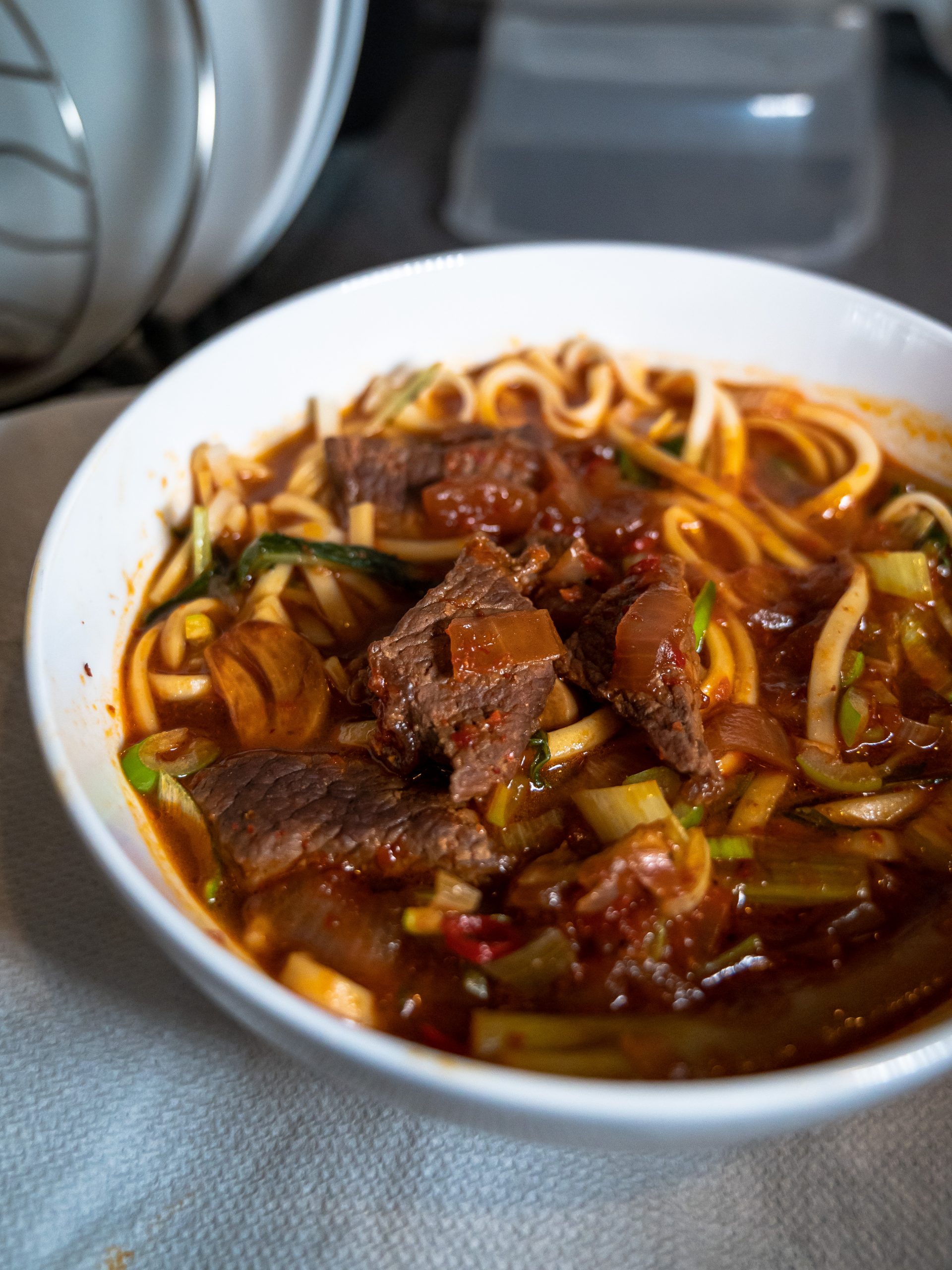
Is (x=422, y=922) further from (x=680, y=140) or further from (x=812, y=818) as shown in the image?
(x=680, y=140)

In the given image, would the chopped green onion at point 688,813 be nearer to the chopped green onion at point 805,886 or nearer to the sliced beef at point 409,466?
the chopped green onion at point 805,886

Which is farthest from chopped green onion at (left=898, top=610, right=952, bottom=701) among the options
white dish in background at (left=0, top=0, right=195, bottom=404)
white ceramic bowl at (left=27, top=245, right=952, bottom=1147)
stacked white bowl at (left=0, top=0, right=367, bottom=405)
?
white dish in background at (left=0, top=0, right=195, bottom=404)

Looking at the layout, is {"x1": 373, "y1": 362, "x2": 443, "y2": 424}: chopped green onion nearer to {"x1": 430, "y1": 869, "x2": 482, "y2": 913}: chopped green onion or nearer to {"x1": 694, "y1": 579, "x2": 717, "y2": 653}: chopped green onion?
{"x1": 694, "y1": 579, "x2": 717, "y2": 653}: chopped green onion

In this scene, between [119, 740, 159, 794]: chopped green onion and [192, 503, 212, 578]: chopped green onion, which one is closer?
[119, 740, 159, 794]: chopped green onion

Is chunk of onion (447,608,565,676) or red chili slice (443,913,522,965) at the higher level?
chunk of onion (447,608,565,676)

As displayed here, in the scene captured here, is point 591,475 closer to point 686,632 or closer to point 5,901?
point 686,632

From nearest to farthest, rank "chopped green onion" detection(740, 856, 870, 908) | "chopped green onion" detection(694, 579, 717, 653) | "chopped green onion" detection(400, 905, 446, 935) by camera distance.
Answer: "chopped green onion" detection(400, 905, 446, 935)
"chopped green onion" detection(740, 856, 870, 908)
"chopped green onion" detection(694, 579, 717, 653)
